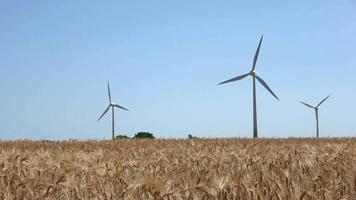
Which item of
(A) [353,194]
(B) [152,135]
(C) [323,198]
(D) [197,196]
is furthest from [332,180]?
(B) [152,135]

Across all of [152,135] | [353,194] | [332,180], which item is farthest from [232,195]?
[152,135]

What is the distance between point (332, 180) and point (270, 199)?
4.01 ft

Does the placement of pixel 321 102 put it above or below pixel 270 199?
above

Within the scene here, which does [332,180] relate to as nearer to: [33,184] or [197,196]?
[197,196]

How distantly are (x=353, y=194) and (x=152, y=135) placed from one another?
5055 centimetres

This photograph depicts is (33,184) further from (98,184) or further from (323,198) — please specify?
(323,198)

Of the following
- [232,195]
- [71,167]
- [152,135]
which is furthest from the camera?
[152,135]

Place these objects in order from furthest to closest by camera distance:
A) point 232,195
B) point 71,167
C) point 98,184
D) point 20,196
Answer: point 71,167 → point 98,184 → point 20,196 → point 232,195

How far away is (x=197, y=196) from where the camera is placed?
3.92 m

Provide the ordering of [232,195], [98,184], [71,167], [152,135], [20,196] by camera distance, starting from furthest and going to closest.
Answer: [152,135] < [71,167] < [98,184] < [20,196] < [232,195]

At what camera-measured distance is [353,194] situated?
4.07 m

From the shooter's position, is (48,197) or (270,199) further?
(48,197)

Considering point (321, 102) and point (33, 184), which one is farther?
point (321, 102)

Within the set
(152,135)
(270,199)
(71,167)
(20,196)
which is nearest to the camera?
(270,199)
